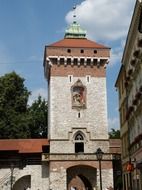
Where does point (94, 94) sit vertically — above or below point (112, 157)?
above

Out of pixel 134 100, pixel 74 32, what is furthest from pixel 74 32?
pixel 134 100

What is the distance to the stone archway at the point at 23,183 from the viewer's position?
138 feet

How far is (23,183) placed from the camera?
42531 mm

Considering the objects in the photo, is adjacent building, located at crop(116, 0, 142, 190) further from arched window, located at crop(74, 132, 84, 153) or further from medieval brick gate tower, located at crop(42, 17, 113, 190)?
arched window, located at crop(74, 132, 84, 153)

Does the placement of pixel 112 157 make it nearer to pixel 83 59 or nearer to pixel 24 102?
pixel 83 59

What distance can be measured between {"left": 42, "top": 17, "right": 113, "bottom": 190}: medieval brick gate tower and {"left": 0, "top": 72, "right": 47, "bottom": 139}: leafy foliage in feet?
23.9

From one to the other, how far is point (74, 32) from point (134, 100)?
958 inches

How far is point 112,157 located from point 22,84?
1802 cm

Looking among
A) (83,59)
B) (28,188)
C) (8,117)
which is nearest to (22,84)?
(8,117)

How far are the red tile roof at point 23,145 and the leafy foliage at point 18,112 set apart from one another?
692 cm

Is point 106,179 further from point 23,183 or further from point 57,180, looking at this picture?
point 23,183

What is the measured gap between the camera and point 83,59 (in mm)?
44500

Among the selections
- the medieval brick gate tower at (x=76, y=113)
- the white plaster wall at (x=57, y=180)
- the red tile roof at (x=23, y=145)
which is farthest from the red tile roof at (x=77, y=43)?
the white plaster wall at (x=57, y=180)

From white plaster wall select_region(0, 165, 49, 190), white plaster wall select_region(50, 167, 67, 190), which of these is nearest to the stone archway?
white plaster wall select_region(0, 165, 49, 190)
